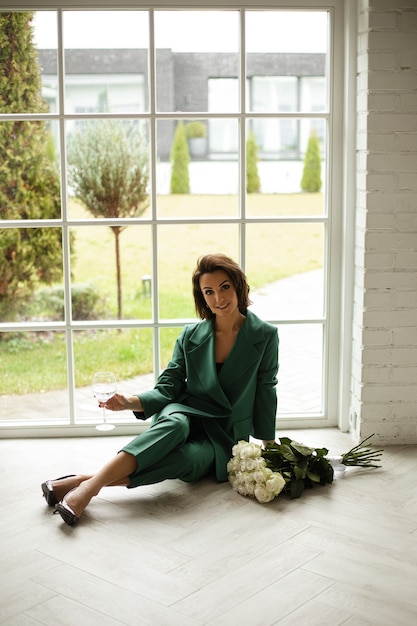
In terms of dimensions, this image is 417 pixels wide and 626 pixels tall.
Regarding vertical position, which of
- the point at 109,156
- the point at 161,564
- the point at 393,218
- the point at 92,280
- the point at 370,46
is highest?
the point at 370,46

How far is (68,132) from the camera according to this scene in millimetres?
4059

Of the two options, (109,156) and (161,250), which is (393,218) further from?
(161,250)

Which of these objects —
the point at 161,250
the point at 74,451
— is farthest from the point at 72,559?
the point at 161,250

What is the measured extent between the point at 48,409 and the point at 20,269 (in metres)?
0.82

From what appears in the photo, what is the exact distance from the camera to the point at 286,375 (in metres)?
5.11

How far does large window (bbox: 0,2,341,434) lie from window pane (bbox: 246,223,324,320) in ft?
3.42

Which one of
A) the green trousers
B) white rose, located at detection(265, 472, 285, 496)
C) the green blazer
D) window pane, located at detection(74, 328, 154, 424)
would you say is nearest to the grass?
window pane, located at detection(74, 328, 154, 424)

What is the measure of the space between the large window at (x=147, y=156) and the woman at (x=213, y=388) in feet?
1.35

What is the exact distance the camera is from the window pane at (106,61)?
3.99 m

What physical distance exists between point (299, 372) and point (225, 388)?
153 centimetres

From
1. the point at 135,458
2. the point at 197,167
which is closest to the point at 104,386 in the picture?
the point at 135,458

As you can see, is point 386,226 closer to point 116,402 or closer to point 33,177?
point 116,402

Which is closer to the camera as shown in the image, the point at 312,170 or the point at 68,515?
the point at 68,515

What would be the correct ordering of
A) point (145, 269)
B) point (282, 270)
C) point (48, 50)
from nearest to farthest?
point (48, 50) → point (145, 269) → point (282, 270)
